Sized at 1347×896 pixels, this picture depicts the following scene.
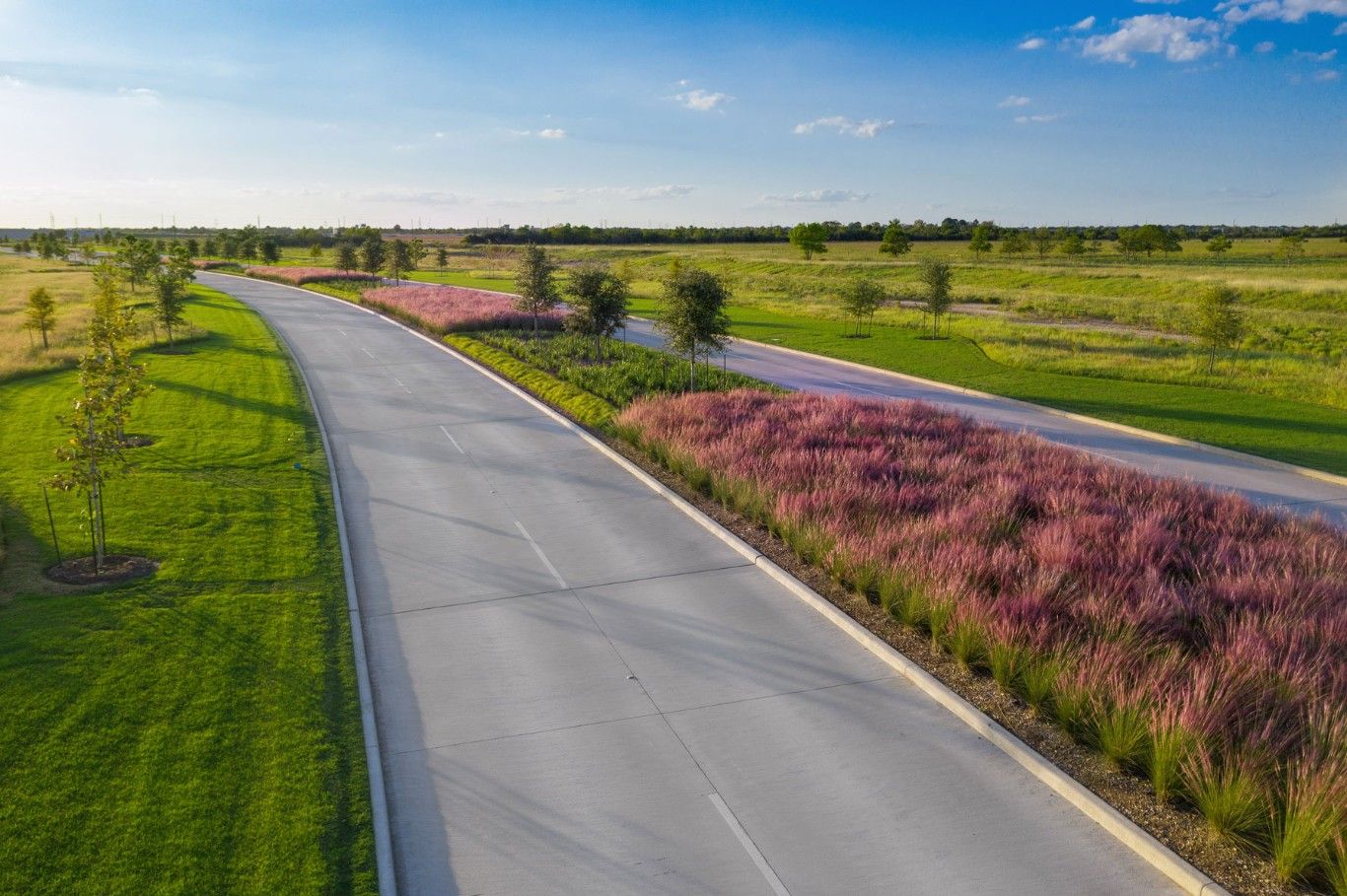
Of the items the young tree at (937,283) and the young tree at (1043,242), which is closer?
the young tree at (937,283)

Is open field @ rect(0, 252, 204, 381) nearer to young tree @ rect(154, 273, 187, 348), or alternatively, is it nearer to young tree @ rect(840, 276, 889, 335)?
young tree @ rect(154, 273, 187, 348)

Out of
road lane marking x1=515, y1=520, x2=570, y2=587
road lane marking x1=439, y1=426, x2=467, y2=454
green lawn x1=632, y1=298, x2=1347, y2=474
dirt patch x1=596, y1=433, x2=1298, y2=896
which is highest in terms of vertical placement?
green lawn x1=632, y1=298, x2=1347, y2=474

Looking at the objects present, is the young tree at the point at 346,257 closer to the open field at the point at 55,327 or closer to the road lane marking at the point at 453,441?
the open field at the point at 55,327

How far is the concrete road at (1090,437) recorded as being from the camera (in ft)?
57.0

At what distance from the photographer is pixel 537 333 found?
40625mm

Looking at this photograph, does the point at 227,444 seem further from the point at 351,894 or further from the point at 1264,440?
the point at 1264,440

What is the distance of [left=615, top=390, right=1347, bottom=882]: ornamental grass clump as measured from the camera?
7.50 metres

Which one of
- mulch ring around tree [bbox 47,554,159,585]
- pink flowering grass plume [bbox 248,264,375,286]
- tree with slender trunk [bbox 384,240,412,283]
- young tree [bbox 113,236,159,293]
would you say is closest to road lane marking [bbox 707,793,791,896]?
mulch ring around tree [bbox 47,554,159,585]

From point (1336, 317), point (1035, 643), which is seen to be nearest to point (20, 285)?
point (1035, 643)

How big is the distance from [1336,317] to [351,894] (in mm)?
61396

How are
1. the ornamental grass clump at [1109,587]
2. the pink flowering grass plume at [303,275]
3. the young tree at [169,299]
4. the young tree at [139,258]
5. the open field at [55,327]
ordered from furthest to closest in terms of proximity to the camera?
the pink flowering grass plume at [303,275] < the young tree at [139,258] < the young tree at [169,299] < the open field at [55,327] < the ornamental grass clump at [1109,587]

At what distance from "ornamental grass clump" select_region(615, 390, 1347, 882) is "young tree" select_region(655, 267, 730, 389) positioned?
743 cm

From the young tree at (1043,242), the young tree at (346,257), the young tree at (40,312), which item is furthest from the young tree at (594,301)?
the young tree at (1043,242)

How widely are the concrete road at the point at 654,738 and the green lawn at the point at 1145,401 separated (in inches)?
605
